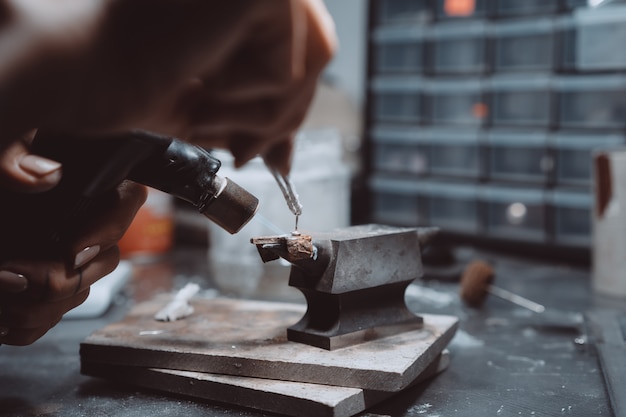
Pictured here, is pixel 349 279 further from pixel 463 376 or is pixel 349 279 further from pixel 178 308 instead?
pixel 178 308

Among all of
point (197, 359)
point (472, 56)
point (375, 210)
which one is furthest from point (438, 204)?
point (197, 359)

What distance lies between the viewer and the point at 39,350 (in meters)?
1.37

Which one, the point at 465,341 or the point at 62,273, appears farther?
the point at 465,341

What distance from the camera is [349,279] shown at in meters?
1.14

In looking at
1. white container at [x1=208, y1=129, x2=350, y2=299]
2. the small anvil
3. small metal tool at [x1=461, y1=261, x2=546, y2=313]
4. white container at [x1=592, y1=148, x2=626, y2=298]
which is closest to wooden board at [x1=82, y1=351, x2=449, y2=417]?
the small anvil


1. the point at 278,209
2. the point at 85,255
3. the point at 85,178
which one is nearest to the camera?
the point at 85,178

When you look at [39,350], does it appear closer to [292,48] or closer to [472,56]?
[292,48]

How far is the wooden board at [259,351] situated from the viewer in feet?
3.34

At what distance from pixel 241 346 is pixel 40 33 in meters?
0.74

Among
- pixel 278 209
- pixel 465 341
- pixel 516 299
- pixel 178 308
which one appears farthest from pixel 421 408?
pixel 278 209

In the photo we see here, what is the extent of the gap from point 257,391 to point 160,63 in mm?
608

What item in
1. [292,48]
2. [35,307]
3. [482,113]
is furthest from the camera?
[482,113]

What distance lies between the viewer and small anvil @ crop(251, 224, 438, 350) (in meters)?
1.12

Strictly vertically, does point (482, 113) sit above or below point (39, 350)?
above
